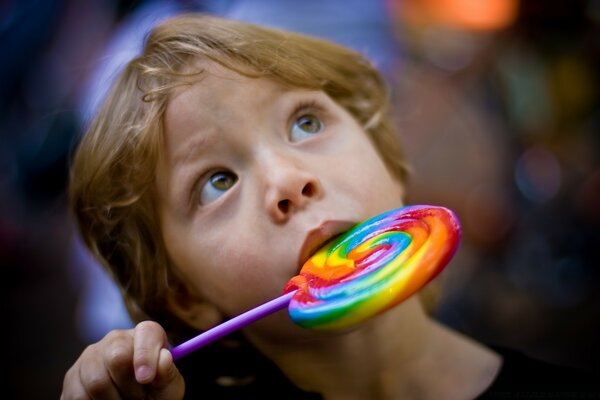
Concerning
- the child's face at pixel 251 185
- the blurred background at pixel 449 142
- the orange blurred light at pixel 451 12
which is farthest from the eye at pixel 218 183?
the orange blurred light at pixel 451 12

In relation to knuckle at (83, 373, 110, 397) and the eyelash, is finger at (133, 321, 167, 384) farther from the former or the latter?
the eyelash

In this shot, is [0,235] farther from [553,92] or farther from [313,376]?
[553,92]

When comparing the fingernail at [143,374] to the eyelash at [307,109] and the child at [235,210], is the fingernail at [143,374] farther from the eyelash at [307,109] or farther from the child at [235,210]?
the eyelash at [307,109]

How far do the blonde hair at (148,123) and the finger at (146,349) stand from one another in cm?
23

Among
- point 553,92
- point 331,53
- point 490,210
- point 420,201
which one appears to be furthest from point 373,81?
point 553,92

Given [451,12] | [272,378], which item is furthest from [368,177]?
[451,12]

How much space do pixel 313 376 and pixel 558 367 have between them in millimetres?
423

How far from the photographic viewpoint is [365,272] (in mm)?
796

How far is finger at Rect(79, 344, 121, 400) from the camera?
81 cm

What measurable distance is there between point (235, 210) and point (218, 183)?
0.20ft

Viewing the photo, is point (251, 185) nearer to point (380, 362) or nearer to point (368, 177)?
point (368, 177)

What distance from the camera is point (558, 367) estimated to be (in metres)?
1.06

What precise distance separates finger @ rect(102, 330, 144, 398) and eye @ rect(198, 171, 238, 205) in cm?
24

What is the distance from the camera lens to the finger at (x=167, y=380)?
0.78m
